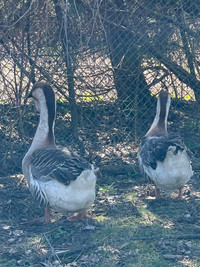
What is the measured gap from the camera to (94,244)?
4.66 meters

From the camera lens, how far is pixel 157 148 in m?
5.66

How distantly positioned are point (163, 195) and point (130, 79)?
6.53ft

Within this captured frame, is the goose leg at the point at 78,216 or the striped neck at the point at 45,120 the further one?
the striped neck at the point at 45,120

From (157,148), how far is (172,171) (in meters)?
0.32

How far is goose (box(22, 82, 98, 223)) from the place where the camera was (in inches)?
194

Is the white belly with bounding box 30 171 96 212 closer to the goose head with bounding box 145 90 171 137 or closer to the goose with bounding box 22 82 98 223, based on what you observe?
the goose with bounding box 22 82 98 223

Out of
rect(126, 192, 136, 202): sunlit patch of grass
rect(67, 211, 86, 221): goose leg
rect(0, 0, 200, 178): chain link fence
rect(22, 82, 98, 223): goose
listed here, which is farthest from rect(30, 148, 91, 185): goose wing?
rect(0, 0, 200, 178): chain link fence

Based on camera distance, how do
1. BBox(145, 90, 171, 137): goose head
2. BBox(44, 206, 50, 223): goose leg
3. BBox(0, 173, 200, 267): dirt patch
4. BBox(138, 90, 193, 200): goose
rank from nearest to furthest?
BBox(0, 173, 200, 267): dirt patch < BBox(44, 206, 50, 223): goose leg < BBox(138, 90, 193, 200): goose < BBox(145, 90, 171, 137): goose head

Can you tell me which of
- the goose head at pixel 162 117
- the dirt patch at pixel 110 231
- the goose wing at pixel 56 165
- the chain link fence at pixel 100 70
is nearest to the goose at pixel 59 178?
the goose wing at pixel 56 165

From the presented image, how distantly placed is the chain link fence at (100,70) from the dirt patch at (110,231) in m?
0.99

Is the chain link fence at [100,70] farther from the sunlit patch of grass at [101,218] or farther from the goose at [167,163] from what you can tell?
the sunlit patch of grass at [101,218]

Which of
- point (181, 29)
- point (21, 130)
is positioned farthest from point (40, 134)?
point (181, 29)

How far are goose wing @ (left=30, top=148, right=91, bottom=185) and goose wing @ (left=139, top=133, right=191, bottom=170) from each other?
0.93 metres

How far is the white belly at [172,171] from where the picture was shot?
5.52 meters
